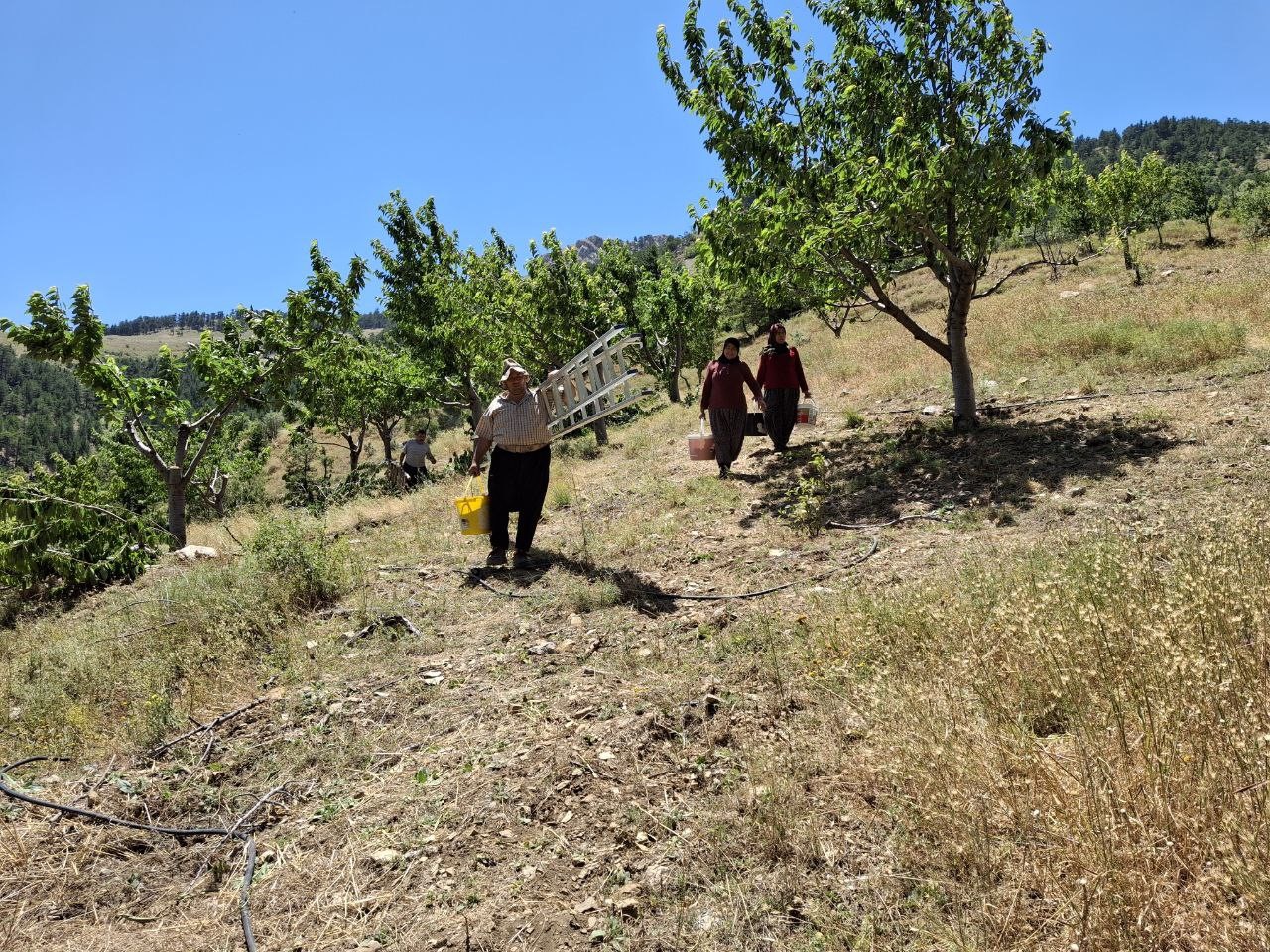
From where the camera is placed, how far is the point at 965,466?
7.93m

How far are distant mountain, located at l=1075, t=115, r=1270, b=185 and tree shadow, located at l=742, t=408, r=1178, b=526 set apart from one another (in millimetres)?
119883

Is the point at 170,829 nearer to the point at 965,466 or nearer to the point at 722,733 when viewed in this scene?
the point at 722,733

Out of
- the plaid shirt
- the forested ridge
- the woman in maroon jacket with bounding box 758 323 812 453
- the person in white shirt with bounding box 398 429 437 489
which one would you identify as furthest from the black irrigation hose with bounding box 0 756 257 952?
the forested ridge

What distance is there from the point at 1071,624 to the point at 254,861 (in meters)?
3.77

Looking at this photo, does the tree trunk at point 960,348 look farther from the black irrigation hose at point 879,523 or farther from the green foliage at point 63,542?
the green foliage at point 63,542

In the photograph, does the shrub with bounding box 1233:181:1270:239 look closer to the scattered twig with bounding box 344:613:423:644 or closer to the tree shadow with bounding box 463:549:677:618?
the tree shadow with bounding box 463:549:677:618

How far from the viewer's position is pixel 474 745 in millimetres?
3797

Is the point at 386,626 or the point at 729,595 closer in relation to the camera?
the point at 729,595

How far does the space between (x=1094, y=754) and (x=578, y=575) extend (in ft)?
15.3

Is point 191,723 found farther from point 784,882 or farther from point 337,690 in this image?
point 784,882

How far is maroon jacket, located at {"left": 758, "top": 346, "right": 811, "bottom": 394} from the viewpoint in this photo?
9836 mm

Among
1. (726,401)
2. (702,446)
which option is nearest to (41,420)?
(702,446)

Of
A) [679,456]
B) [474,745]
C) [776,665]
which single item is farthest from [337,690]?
[679,456]

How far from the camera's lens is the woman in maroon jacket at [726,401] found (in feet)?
31.2
